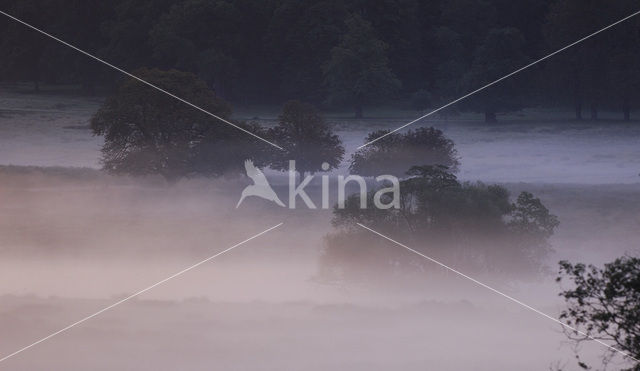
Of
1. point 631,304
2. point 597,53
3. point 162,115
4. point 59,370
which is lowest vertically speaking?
point 59,370

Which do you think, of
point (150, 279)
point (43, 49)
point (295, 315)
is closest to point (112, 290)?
point (150, 279)

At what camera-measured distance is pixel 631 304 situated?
2431cm

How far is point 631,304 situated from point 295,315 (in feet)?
186

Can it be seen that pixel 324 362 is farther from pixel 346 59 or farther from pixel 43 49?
pixel 43 49

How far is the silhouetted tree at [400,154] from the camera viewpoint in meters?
94.1

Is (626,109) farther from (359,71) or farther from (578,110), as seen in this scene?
(359,71)

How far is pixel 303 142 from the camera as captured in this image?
92312 mm

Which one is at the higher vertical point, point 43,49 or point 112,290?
point 43,49

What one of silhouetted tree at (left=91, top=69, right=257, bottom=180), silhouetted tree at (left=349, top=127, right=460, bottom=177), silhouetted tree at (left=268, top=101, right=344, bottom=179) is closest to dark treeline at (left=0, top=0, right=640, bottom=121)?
silhouetted tree at (left=349, top=127, right=460, bottom=177)

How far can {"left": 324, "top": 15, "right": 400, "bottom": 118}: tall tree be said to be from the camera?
409ft

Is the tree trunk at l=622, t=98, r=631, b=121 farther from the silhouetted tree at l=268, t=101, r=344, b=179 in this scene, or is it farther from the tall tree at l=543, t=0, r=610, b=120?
the silhouetted tree at l=268, t=101, r=344, b=179

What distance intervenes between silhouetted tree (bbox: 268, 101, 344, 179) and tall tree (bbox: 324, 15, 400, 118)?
30.7 meters

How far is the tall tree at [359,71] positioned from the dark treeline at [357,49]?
0.44 ft

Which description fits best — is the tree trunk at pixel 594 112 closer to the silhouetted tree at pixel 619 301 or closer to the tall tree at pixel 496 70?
the tall tree at pixel 496 70
